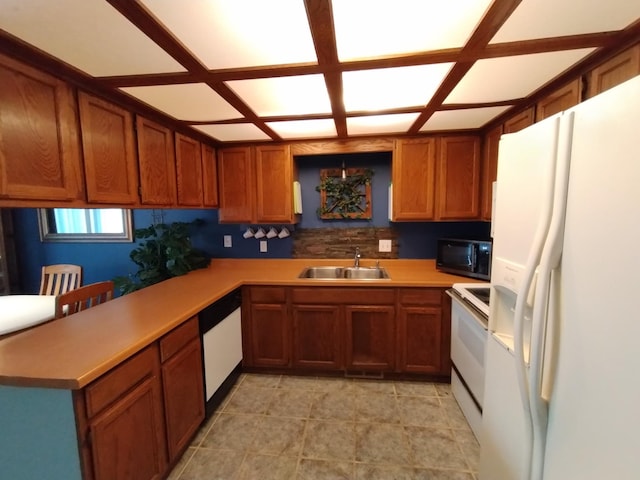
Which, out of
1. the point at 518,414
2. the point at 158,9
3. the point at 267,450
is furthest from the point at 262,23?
the point at 267,450

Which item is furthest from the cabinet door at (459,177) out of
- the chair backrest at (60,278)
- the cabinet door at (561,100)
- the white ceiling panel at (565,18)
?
the chair backrest at (60,278)

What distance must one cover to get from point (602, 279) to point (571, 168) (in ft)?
0.99

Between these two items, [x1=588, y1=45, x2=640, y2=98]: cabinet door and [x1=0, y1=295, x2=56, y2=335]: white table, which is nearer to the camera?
[x1=588, y1=45, x2=640, y2=98]: cabinet door

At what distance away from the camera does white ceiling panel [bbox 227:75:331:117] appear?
1.44 meters

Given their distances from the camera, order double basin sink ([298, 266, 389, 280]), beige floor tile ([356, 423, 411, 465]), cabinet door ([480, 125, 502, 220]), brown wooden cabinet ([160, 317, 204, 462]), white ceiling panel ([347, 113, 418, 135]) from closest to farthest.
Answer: brown wooden cabinet ([160, 317, 204, 462]) < beige floor tile ([356, 423, 411, 465]) < white ceiling panel ([347, 113, 418, 135]) < cabinet door ([480, 125, 502, 220]) < double basin sink ([298, 266, 389, 280])

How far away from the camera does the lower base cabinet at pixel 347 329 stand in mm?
2262

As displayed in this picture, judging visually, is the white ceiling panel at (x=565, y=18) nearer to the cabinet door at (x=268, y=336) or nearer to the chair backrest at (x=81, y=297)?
the cabinet door at (x=268, y=336)

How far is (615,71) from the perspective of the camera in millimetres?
1188

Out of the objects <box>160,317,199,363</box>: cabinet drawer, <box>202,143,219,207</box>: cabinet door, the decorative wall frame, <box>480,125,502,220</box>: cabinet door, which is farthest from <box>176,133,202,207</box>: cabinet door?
<box>480,125,502,220</box>: cabinet door

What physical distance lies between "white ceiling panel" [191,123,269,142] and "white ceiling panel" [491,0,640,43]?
1.67 m

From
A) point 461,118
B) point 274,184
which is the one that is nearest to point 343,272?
point 274,184

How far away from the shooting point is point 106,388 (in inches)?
43.5

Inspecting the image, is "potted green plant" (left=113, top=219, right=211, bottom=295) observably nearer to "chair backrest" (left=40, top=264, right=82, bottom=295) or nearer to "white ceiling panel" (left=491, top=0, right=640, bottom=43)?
"chair backrest" (left=40, top=264, right=82, bottom=295)

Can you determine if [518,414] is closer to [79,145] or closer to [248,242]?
[79,145]
